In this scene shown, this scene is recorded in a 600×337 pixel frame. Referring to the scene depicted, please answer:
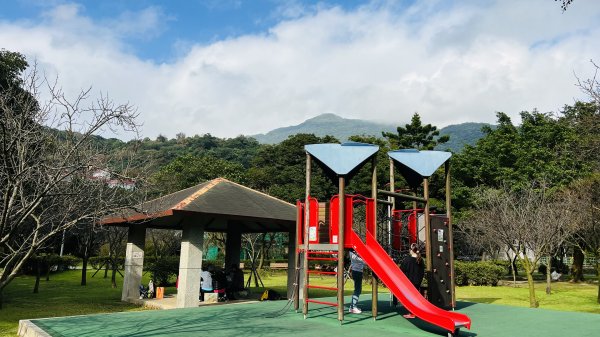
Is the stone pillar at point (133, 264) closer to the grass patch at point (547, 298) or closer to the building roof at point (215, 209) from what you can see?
the building roof at point (215, 209)

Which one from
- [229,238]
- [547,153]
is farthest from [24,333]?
[547,153]

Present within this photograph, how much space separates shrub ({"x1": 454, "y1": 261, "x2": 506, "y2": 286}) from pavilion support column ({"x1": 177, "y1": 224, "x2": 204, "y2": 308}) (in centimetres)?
1823

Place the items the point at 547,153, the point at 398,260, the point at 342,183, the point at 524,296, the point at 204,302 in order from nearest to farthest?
the point at 342,183, the point at 398,260, the point at 204,302, the point at 524,296, the point at 547,153

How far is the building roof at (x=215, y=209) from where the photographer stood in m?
13.1

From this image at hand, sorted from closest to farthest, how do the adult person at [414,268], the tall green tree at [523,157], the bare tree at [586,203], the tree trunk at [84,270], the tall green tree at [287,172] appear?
the adult person at [414,268] → the tree trunk at [84,270] → the bare tree at [586,203] → the tall green tree at [523,157] → the tall green tree at [287,172]

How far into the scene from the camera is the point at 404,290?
9.63 meters

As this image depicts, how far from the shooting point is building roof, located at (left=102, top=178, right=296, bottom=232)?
13.1 metres

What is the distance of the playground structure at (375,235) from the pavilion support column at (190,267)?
331 cm

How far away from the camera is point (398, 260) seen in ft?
43.2

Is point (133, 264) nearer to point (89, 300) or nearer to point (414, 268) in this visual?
point (89, 300)

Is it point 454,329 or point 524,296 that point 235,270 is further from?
point 524,296

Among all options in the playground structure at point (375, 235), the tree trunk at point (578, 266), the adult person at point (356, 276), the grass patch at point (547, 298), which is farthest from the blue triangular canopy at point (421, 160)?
the tree trunk at point (578, 266)

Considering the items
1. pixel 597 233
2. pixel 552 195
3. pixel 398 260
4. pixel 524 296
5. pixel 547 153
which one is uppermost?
pixel 547 153

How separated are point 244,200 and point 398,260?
5.58 m
